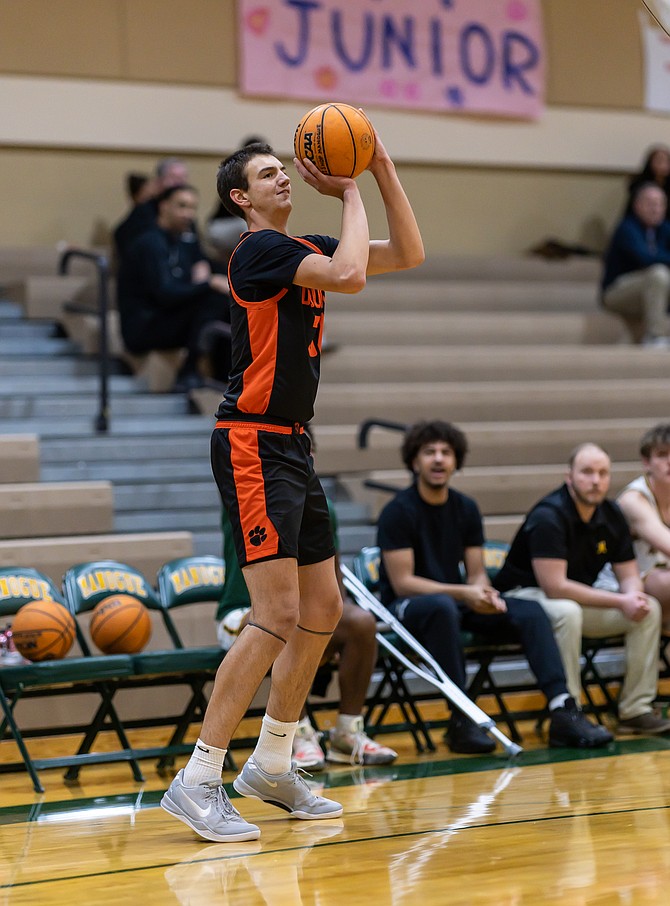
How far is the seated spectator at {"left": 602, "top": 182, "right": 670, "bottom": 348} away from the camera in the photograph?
9.09 m

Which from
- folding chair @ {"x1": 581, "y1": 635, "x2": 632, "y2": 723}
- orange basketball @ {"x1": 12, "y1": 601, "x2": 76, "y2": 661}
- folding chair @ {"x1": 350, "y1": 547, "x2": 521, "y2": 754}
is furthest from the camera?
folding chair @ {"x1": 581, "y1": 635, "x2": 632, "y2": 723}

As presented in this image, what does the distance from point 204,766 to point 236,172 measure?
1682mm

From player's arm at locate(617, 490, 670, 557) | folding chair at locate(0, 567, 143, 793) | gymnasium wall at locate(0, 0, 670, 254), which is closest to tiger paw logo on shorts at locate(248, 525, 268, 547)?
folding chair at locate(0, 567, 143, 793)

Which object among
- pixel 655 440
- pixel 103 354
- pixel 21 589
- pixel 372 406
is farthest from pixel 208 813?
pixel 372 406

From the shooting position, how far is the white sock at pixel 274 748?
3.78 meters

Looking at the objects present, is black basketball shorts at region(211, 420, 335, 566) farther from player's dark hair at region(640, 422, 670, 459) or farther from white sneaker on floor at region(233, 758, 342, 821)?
player's dark hair at region(640, 422, 670, 459)

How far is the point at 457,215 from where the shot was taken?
10320mm

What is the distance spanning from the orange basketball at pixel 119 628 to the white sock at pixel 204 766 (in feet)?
5.01

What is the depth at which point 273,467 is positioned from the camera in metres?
3.64

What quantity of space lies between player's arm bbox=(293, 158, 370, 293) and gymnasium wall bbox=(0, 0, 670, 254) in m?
5.81

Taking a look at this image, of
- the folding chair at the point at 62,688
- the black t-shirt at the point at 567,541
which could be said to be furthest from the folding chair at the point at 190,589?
the black t-shirt at the point at 567,541

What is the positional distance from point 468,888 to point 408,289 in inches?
258

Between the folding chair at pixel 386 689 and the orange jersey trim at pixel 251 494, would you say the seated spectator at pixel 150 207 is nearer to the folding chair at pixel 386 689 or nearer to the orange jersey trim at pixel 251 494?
the folding chair at pixel 386 689

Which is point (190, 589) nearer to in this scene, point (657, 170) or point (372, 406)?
point (372, 406)
